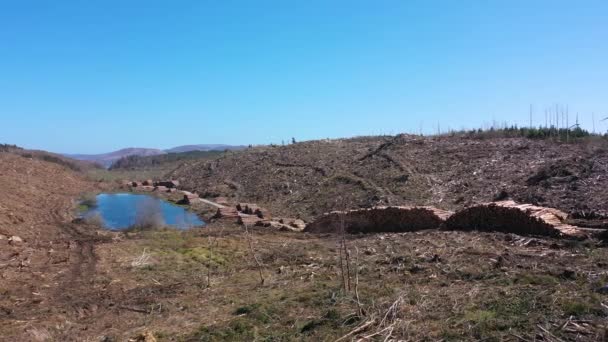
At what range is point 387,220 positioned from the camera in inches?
542

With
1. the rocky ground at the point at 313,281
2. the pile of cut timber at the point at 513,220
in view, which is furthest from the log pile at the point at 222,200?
the pile of cut timber at the point at 513,220

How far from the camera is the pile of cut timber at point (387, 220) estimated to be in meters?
12.9

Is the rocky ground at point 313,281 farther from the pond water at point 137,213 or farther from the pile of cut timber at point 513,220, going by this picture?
the pond water at point 137,213

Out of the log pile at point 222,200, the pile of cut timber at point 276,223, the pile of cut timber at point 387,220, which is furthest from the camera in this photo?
the log pile at point 222,200

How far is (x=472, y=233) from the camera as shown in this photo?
10.9 meters

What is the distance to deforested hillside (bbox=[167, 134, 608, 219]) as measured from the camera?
15070 millimetres

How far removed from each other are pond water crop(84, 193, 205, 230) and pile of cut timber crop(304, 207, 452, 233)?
6696mm

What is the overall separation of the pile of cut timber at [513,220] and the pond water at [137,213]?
11.0 metres

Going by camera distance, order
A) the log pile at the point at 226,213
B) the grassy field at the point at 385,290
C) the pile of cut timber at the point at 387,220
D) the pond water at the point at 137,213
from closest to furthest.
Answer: the grassy field at the point at 385,290 < the pile of cut timber at the point at 387,220 < the pond water at the point at 137,213 < the log pile at the point at 226,213

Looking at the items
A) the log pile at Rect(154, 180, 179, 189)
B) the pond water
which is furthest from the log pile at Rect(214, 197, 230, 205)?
the log pile at Rect(154, 180, 179, 189)

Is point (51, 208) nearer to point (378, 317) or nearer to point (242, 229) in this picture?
point (242, 229)

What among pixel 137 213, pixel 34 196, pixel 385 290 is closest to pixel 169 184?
pixel 34 196

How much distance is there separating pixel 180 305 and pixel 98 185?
32.0m

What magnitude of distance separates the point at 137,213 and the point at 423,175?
12.0m
